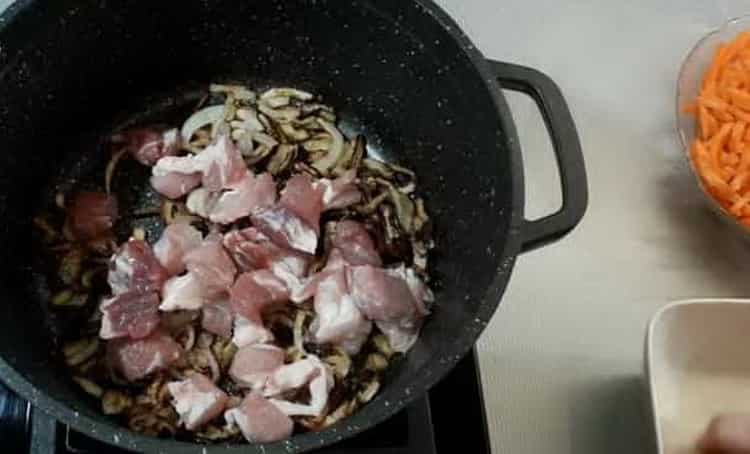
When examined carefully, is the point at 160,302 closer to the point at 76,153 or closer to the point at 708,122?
the point at 76,153

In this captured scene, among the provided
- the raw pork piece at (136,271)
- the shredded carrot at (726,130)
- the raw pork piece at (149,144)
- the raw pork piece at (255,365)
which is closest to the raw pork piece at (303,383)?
the raw pork piece at (255,365)

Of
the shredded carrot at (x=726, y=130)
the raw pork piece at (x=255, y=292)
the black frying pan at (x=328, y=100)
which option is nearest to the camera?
the black frying pan at (x=328, y=100)

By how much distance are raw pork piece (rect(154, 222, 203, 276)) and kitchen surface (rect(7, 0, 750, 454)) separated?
25cm

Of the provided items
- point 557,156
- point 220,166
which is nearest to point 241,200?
point 220,166

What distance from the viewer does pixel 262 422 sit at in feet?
2.43

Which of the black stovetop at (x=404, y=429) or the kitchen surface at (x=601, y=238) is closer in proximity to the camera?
the black stovetop at (x=404, y=429)

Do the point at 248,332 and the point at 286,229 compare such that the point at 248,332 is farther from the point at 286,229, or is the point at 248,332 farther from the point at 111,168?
the point at 111,168

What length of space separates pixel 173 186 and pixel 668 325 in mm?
387

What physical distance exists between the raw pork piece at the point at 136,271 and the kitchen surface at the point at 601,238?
265 mm

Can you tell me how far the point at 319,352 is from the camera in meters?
0.80

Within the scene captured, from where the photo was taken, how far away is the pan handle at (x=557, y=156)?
703 mm

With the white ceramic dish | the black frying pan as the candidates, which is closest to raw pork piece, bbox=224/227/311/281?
the black frying pan

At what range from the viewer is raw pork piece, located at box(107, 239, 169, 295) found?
0.80m

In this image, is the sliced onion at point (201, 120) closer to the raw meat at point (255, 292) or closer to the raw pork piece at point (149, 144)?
the raw pork piece at point (149, 144)
